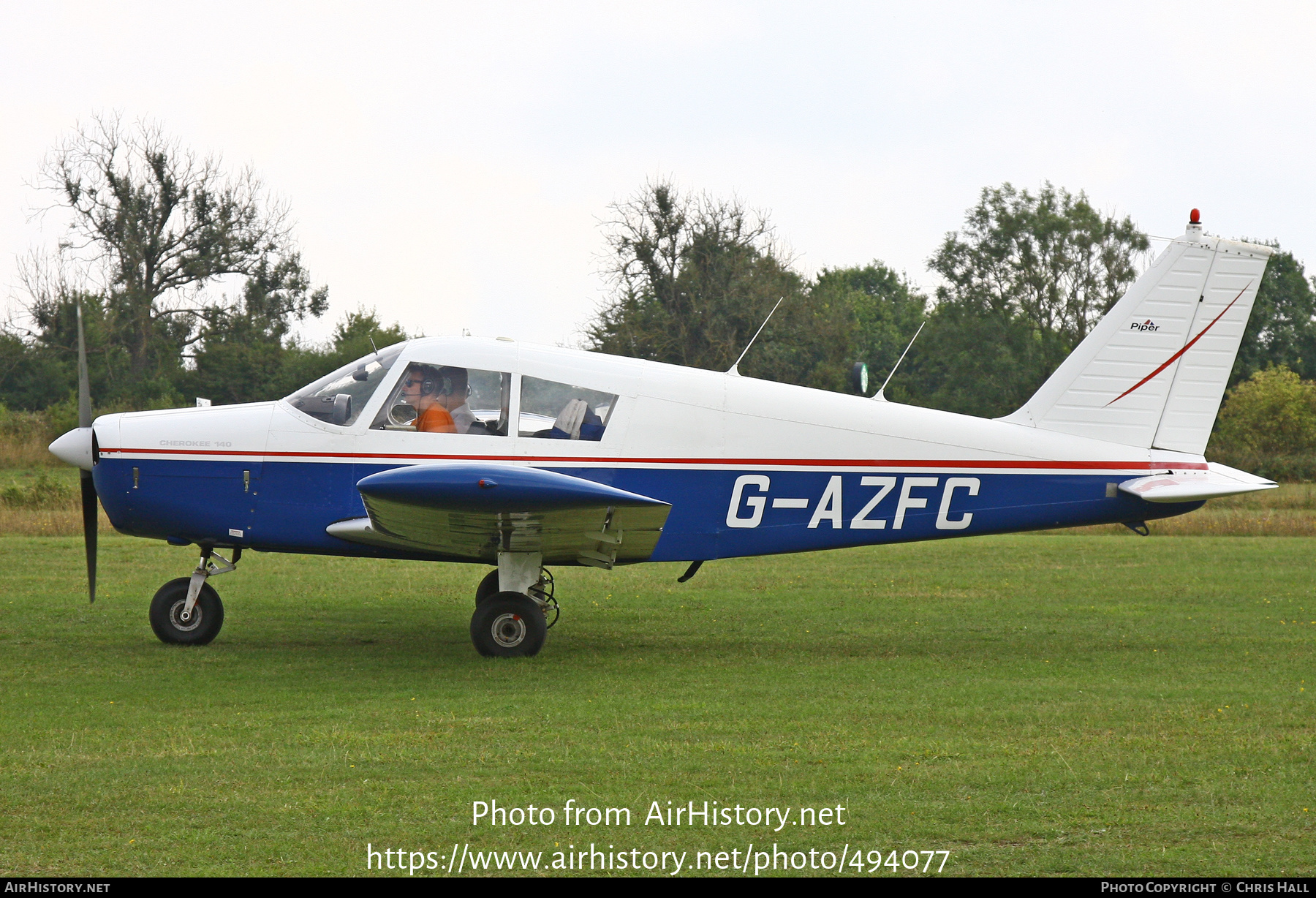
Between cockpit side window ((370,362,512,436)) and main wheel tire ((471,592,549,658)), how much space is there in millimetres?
1310

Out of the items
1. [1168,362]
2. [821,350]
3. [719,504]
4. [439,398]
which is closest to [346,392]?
[439,398]

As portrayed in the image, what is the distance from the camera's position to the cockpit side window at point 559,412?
847cm

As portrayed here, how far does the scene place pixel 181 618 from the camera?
8883 mm

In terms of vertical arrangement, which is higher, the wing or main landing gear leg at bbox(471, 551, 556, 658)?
the wing

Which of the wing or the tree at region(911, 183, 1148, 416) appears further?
the tree at region(911, 183, 1148, 416)

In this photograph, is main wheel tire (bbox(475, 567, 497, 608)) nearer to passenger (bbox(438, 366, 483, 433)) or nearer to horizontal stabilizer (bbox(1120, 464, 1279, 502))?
passenger (bbox(438, 366, 483, 433))

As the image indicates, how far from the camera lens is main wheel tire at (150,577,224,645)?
8859 millimetres

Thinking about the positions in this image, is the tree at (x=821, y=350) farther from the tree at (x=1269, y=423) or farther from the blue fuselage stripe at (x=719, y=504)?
the blue fuselage stripe at (x=719, y=504)

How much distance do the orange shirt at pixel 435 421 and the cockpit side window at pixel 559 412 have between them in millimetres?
532

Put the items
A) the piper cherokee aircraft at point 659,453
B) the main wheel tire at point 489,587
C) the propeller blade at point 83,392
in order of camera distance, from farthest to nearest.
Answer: the main wheel tire at point 489,587, the propeller blade at point 83,392, the piper cherokee aircraft at point 659,453

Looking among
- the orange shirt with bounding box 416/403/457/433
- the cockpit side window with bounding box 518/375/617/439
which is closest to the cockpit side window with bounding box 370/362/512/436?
the orange shirt with bounding box 416/403/457/433

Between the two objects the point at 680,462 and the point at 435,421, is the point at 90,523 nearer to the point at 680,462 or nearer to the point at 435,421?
the point at 435,421

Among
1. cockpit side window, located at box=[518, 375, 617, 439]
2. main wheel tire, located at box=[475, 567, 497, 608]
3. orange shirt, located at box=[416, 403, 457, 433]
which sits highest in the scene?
cockpit side window, located at box=[518, 375, 617, 439]

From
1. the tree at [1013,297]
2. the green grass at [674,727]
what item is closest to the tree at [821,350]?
the tree at [1013,297]
